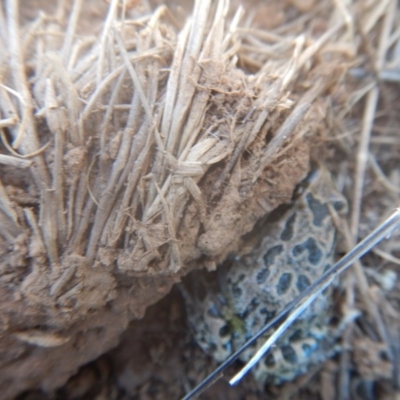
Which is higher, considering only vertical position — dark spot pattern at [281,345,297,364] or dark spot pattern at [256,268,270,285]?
dark spot pattern at [256,268,270,285]

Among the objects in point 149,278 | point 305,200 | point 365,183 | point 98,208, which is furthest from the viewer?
point 365,183

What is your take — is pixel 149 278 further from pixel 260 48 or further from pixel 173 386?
pixel 260 48

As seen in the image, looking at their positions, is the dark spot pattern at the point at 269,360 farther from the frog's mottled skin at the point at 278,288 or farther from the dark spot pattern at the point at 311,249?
the dark spot pattern at the point at 311,249

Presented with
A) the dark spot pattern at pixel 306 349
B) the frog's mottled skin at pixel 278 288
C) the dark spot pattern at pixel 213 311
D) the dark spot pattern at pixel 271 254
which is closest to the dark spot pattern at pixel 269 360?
the frog's mottled skin at pixel 278 288

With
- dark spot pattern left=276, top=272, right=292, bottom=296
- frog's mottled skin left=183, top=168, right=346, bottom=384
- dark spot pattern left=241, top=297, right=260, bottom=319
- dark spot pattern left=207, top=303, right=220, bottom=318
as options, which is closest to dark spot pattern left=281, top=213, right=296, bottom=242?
frog's mottled skin left=183, top=168, right=346, bottom=384

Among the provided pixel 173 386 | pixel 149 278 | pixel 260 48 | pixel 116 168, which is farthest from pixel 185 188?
pixel 173 386

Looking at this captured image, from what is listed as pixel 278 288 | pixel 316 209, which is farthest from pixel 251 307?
pixel 316 209

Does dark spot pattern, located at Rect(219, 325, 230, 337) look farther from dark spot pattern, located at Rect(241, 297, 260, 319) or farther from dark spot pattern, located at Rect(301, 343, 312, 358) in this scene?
dark spot pattern, located at Rect(301, 343, 312, 358)

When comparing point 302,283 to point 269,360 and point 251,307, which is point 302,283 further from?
point 269,360
